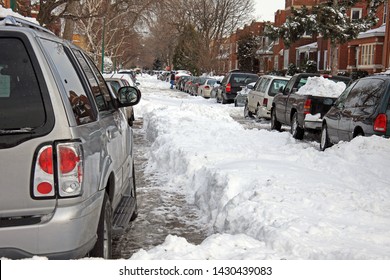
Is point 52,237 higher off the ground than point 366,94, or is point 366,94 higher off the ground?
point 366,94

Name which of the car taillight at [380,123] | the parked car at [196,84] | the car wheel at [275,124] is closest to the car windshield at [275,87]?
the car wheel at [275,124]

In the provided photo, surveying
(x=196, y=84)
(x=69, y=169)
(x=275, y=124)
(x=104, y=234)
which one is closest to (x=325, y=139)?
(x=275, y=124)

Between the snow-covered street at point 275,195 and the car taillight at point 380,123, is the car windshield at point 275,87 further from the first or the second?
the car taillight at point 380,123

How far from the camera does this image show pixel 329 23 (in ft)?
105

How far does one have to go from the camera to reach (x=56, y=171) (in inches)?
130

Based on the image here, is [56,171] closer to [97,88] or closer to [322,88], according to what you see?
[97,88]

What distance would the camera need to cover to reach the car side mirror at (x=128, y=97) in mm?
5828

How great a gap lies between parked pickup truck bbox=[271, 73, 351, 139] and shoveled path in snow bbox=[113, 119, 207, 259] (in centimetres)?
568

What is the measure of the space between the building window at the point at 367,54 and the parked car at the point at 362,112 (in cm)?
3091

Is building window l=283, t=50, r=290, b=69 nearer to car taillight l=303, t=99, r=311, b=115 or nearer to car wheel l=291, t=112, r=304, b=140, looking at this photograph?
car wheel l=291, t=112, r=304, b=140

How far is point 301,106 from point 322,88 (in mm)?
755

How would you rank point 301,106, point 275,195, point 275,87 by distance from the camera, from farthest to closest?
point 275,87 < point 301,106 < point 275,195

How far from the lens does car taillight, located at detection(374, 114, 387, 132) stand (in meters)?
9.12

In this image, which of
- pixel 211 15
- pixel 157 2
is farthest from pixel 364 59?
pixel 211 15
